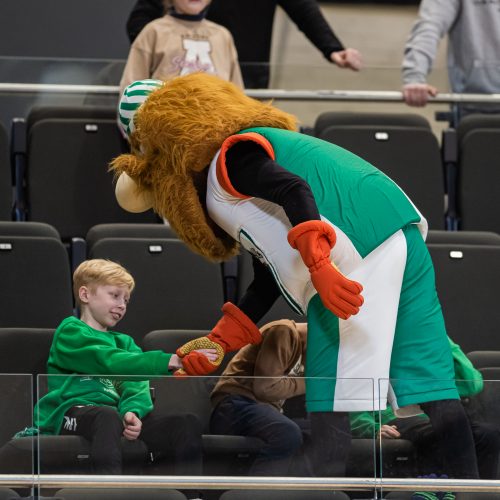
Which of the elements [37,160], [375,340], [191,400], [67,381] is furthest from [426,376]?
[37,160]

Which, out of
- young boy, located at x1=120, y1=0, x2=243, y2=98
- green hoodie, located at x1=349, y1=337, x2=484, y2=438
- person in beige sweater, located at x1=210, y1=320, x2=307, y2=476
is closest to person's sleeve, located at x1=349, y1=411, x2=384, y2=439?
green hoodie, located at x1=349, y1=337, x2=484, y2=438

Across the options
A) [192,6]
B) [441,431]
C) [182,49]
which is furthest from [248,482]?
[192,6]

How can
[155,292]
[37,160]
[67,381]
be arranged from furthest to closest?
[37,160] → [155,292] → [67,381]

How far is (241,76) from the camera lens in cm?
562

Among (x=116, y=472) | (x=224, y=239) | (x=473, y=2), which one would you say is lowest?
Result: (x=116, y=472)

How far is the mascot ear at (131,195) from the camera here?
11.7ft

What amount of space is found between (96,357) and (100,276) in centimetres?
29

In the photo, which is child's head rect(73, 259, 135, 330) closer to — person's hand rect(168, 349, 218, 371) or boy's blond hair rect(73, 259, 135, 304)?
boy's blond hair rect(73, 259, 135, 304)

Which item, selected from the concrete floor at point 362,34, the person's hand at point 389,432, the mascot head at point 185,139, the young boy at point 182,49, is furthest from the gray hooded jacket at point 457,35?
the person's hand at point 389,432

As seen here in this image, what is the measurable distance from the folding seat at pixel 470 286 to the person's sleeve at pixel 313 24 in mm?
1565

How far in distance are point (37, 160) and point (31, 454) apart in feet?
7.41

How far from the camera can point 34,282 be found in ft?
14.4

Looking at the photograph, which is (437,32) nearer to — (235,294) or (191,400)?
(235,294)

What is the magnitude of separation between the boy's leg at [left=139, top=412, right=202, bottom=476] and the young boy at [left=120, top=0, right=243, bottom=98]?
2.47 metres
